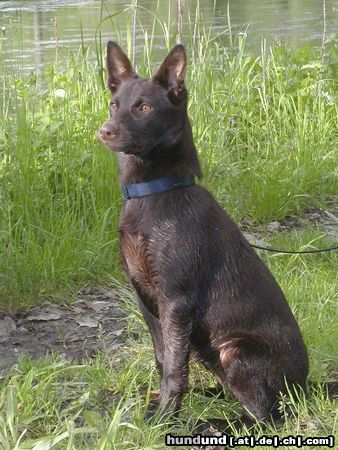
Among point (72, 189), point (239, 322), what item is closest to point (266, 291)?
point (239, 322)

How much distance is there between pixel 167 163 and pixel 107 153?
6.95 feet

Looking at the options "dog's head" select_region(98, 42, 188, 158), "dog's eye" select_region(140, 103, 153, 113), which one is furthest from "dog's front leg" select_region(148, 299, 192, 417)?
"dog's eye" select_region(140, 103, 153, 113)

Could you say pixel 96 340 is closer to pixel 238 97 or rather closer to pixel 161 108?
pixel 161 108

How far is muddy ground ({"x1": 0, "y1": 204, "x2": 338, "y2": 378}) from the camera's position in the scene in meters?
4.11

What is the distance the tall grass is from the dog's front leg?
4.90ft

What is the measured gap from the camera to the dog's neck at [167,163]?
3229 mm

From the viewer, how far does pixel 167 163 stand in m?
3.25

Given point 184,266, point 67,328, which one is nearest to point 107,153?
point 67,328

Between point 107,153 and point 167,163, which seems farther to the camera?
point 107,153

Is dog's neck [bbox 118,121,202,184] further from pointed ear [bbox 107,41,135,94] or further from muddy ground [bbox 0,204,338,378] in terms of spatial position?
muddy ground [bbox 0,204,338,378]

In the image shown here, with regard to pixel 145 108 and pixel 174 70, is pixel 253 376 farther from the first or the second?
pixel 174 70

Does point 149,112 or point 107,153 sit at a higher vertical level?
point 149,112

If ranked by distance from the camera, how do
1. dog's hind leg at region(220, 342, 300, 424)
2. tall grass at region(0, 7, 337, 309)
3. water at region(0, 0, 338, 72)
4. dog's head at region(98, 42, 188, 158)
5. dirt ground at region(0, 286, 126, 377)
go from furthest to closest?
water at region(0, 0, 338, 72), tall grass at region(0, 7, 337, 309), dirt ground at region(0, 286, 126, 377), dog's hind leg at region(220, 342, 300, 424), dog's head at region(98, 42, 188, 158)

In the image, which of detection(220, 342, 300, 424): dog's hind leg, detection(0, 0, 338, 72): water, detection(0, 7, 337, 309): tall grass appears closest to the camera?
detection(220, 342, 300, 424): dog's hind leg
